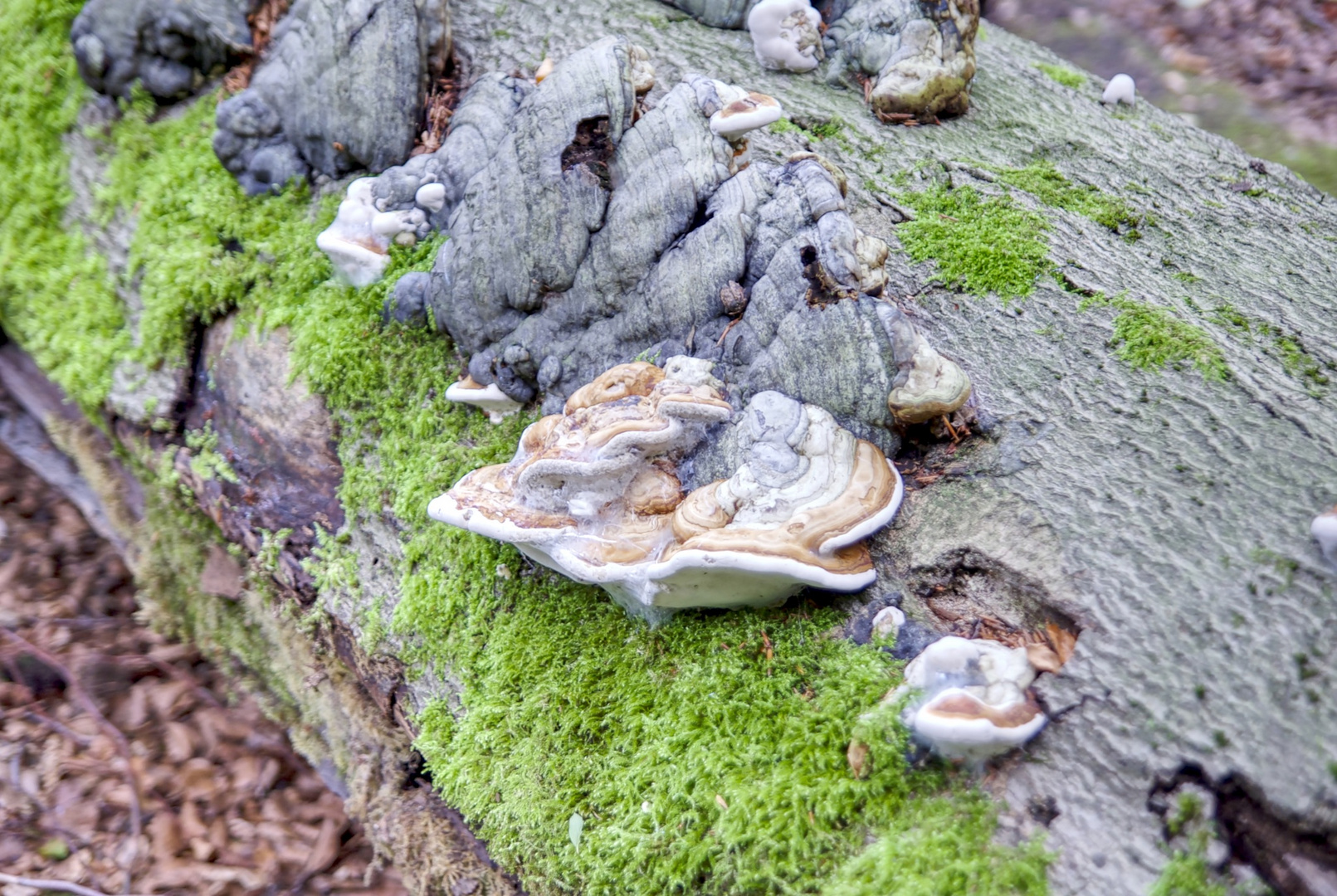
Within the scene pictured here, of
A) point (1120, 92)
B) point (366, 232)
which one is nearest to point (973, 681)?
point (366, 232)

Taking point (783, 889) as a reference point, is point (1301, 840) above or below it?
above

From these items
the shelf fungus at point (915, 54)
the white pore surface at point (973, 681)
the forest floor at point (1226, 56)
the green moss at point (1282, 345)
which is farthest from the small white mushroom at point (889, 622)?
the forest floor at point (1226, 56)

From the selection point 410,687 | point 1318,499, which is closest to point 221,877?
point 410,687

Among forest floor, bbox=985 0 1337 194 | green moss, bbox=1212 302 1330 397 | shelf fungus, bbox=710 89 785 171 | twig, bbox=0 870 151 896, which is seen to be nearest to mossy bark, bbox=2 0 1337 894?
green moss, bbox=1212 302 1330 397

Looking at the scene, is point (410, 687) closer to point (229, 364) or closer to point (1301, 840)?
point (229, 364)

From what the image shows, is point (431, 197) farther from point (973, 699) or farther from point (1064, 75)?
point (1064, 75)

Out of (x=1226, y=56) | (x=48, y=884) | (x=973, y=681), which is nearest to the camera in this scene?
(x=973, y=681)
